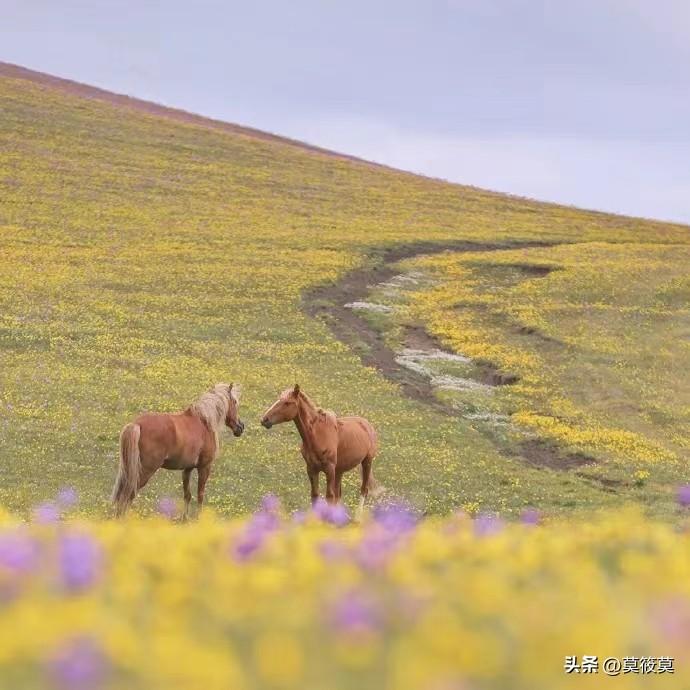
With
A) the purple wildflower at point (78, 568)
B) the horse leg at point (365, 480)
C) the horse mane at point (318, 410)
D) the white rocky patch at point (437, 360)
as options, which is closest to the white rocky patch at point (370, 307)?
the white rocky patch at point (437, 360)

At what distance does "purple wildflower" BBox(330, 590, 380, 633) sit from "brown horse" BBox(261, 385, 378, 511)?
1605 centimetres

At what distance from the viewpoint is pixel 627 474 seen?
2998cm

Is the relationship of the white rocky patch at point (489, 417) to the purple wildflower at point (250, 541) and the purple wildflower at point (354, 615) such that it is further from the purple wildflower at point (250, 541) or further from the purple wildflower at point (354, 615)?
the purple wildflower at point (354, 615)

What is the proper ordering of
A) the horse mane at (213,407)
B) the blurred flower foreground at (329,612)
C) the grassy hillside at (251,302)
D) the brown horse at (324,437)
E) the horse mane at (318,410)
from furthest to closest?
1. the grassy hillside at (251,302)
2. the horse mane at (213,407)
3. the horse mane at (318,410)
4. the brown horse at (324,437)
5. the blurred flower foreground at (329,612)

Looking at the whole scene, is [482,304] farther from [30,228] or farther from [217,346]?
[30,228]

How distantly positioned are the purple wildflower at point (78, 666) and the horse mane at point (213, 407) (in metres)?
18.1

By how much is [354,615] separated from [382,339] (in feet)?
143

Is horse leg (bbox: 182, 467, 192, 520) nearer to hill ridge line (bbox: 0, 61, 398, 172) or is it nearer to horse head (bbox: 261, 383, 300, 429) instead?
horse head (bbox: 261, 383, 300, 429)

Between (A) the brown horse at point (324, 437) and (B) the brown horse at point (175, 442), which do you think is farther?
(A) the brown horse at point (324, 437)

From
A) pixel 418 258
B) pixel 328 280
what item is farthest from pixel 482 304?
pixel 418 258

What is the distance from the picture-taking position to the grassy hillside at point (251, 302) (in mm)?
28609

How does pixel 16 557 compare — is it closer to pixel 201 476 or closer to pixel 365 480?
pixel 201 476

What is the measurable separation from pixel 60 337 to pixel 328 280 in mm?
19626

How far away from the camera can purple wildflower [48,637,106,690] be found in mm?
3045
